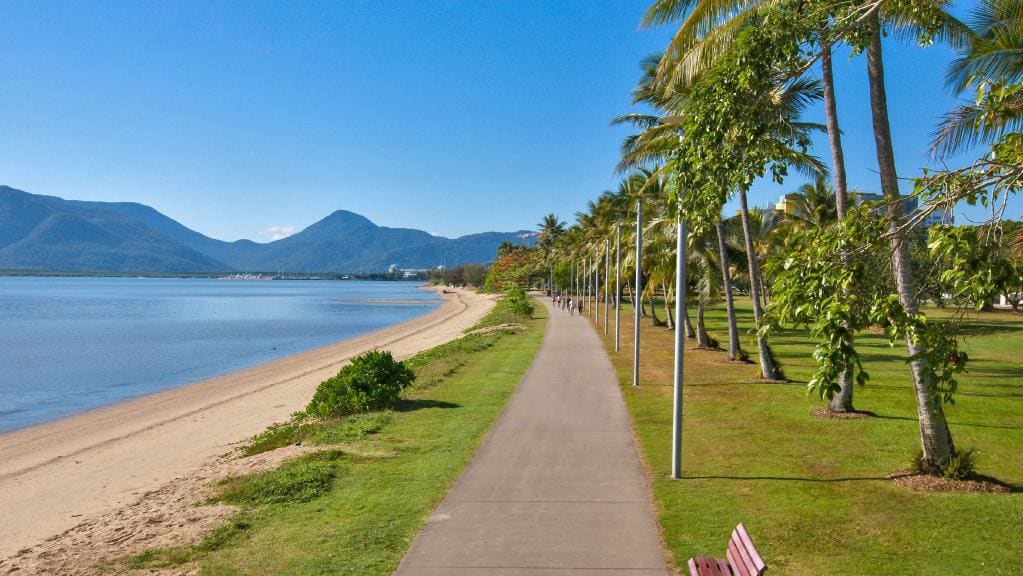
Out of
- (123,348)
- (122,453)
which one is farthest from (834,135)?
(123,348)

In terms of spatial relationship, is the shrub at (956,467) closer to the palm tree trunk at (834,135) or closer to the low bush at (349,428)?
the palm tree trunk at (834,135)

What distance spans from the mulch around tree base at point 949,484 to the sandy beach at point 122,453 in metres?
8.35

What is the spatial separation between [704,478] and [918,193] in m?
4.73

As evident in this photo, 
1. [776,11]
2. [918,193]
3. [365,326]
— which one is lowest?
[365,326]

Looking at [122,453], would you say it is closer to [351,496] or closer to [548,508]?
[351,496]

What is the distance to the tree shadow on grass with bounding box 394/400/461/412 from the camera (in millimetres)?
14188

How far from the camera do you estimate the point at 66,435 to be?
710 inches

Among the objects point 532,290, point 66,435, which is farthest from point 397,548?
point 532,290

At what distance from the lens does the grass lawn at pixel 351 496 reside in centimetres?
639

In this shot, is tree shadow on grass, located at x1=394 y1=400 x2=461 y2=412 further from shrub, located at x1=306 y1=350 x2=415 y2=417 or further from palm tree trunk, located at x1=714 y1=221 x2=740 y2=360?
palm tree trunk, located at x1=714 y1=221 x2=740 y2=360

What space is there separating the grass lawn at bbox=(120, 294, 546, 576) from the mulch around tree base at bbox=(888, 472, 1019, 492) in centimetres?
503

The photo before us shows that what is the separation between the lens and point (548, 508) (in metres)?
7.53

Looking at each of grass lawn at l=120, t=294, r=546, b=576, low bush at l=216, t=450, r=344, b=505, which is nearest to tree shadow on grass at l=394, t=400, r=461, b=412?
grass lawn at l=120, t=294, r=546, b=576

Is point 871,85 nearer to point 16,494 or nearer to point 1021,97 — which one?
point 1021,97
